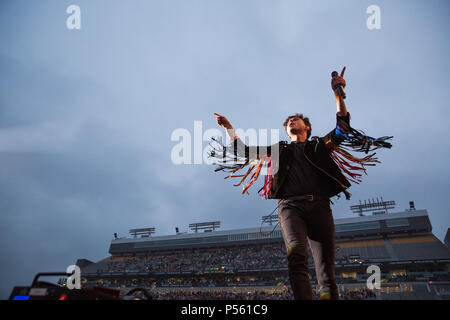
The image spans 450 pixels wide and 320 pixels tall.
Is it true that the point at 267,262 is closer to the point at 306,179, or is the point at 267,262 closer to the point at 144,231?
the point at 144,231

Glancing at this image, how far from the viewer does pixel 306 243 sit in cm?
230

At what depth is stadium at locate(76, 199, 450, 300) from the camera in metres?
22.1

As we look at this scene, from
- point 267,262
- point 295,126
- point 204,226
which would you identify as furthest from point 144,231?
point 295,126

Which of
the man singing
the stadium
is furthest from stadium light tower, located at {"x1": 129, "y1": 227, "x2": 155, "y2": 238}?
the man singing

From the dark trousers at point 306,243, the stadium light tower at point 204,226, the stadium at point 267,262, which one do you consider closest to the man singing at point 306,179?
the dark trousers at point 306,243

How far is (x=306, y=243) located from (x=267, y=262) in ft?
97.8

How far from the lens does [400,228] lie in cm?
3084

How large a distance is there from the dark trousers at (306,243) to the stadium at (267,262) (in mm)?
20580

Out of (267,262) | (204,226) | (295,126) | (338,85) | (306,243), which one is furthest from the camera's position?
(204,226)

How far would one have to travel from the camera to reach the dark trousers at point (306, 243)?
6.73ft

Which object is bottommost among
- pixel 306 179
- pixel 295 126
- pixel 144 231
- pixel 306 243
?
pixel 306 243

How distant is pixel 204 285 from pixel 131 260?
51.6 ft

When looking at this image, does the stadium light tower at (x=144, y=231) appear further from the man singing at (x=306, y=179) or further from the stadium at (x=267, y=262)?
the man singing at (x=306, y=179)
